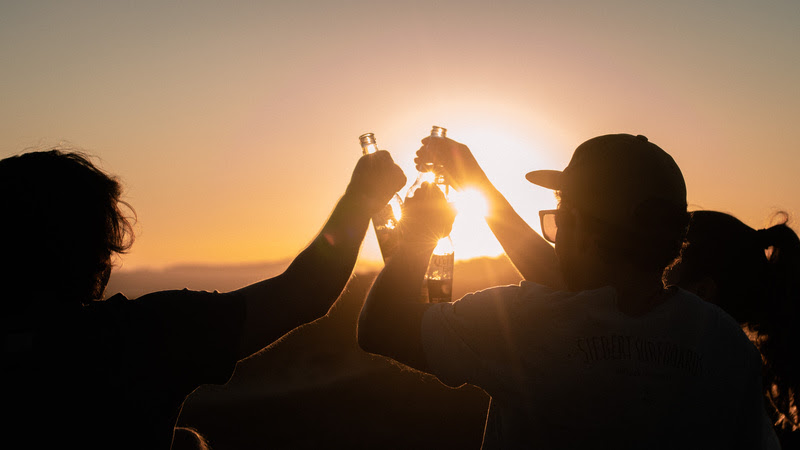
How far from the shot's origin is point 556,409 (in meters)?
1.98

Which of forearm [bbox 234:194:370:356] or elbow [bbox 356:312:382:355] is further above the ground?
forearm [bbox 234:194:370:356]

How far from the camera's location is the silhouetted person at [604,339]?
1.96 m

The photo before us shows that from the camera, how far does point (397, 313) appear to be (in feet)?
7.55

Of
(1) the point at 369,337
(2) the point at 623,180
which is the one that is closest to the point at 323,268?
(1) the point at 369,337

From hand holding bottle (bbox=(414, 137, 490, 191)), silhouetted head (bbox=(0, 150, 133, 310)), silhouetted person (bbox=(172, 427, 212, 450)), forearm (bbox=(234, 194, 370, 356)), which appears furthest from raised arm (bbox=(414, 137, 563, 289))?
silhouetted person (bbox=(172, 427, 212, 450))

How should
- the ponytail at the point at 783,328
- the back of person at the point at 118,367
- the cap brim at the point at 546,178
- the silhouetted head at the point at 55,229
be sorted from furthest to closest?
the ponytail at the point at 783,328 < the cap brim at the point at 546,178 < the silhouetted head at the point at 55,229 < the back of person at the point at 118,367

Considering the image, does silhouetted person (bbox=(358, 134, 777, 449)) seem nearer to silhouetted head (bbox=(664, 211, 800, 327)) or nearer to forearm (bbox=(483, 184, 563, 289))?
forearm (bbox=(483, 184, 563, 289))

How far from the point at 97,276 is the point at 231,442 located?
8196 mm

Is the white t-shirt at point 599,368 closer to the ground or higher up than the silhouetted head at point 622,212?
closer to the ground

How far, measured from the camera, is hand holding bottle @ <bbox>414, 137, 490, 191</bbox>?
2.92 m

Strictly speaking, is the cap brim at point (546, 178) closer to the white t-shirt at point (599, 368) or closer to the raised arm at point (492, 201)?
the raised arm at point (492, 201)

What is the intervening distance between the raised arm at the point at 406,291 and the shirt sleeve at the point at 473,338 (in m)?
0.08

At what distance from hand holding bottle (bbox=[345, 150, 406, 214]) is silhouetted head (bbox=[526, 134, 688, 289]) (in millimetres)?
818

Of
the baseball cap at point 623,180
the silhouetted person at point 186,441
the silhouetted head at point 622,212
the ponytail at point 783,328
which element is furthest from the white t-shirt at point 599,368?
the ponytail at point 783,328
